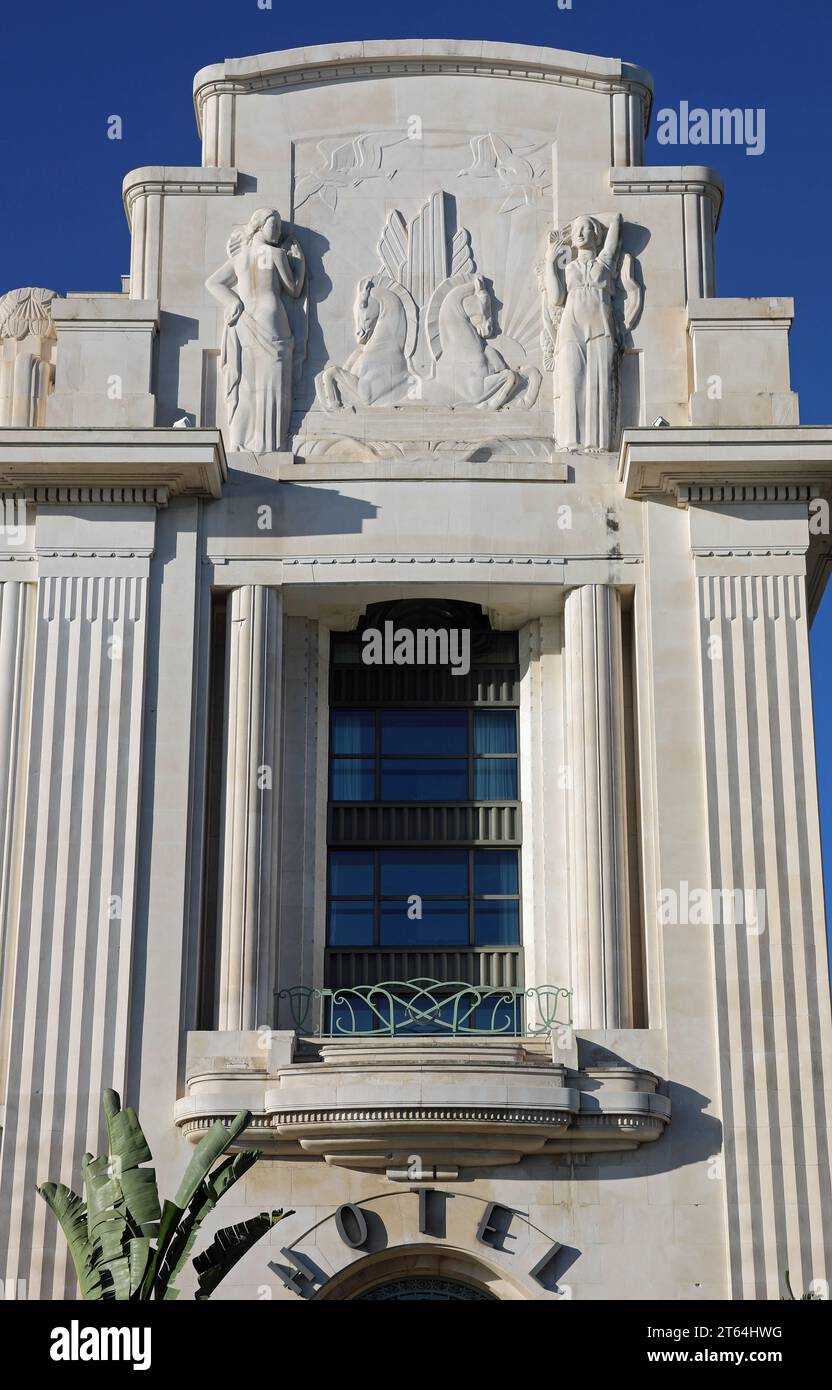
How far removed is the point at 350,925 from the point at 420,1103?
166 inches

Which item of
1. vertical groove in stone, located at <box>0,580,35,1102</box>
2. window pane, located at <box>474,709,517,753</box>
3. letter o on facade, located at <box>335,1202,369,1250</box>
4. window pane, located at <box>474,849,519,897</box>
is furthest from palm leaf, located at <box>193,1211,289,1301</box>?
window pane, located at <box>474,709,517,753</box>

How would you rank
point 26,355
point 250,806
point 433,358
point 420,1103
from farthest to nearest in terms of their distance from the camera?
point 26,355 < point 433,358 < point 250,806 < point 420,1103

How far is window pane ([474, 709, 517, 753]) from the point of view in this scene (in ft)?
108

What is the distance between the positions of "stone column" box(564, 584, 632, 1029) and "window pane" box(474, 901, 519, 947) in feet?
4.26

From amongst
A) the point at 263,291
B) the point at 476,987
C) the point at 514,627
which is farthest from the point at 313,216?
the point at 476,987

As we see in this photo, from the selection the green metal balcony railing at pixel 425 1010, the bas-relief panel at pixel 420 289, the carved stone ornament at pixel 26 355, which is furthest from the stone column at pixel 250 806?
the carved stone ornament at pixel 26 355

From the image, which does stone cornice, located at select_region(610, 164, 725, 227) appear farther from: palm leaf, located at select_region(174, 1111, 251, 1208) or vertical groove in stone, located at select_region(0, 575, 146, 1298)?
palm leaf, located at select_region(174, 1111, 251, 1208)

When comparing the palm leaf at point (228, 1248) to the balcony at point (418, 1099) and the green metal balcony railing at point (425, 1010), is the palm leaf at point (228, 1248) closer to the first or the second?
the balcony at point (418, 1099)

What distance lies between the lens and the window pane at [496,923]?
31.8m

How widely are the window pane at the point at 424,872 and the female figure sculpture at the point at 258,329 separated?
619 centimetres

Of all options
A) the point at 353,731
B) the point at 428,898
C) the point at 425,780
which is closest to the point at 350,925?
the point at 428,898

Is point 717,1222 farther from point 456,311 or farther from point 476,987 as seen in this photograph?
point 456,311

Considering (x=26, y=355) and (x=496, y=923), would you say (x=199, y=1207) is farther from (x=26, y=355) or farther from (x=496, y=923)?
(x=26, y=355)

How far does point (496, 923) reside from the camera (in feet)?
105
